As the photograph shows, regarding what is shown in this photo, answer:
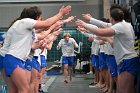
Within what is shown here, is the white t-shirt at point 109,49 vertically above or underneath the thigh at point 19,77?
above

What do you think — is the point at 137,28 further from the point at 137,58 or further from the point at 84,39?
the point at 84,39

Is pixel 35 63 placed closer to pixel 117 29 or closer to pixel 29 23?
pixel 29 23

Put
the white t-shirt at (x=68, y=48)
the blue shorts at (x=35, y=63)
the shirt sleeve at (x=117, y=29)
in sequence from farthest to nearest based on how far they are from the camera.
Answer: the white t-shirt at (x=68, y=48) → the blue shorts at (x=35, y=63) → the shirt sleeve at (x=117, y=29)

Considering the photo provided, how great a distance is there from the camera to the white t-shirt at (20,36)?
4500mm

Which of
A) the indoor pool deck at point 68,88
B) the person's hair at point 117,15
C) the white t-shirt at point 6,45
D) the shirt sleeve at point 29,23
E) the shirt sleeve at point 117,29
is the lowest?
the indoor pool deck at point 68,88

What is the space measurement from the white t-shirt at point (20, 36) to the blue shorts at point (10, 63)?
0.16 feet

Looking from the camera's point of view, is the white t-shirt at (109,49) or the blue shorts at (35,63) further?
the white t-shirt at (109,49)

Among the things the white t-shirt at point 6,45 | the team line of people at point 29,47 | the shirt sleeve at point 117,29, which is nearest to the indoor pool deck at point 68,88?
the white t-shirt at point 6,45

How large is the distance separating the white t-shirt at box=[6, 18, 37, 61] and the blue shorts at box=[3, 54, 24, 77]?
0.16 feet

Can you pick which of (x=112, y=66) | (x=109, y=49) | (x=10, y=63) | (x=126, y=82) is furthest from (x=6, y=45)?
(x=109, y=49)

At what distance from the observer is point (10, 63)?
4.52 meters

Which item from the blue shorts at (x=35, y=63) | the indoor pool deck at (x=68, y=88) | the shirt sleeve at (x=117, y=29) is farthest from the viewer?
the indoor pool deck at (x=68, y=88)

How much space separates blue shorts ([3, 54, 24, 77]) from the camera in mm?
4512

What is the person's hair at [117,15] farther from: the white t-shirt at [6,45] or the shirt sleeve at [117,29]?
the white t-shirt at [6,45]
